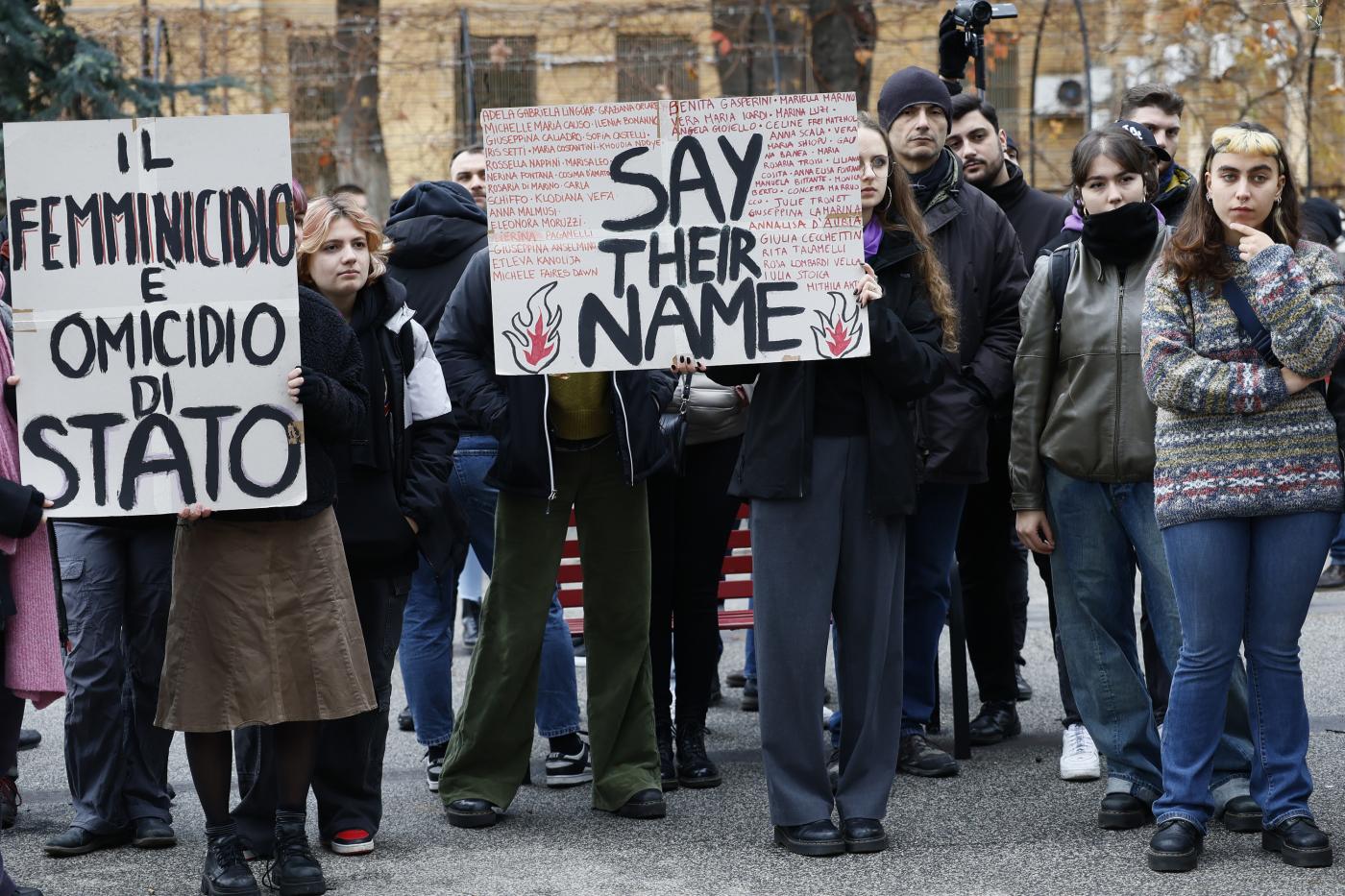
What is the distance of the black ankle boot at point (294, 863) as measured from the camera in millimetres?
4602

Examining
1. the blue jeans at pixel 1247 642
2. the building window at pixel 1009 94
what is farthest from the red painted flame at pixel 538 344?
the building window at pixel 1009 94

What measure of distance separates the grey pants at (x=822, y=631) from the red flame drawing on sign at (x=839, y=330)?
28 cm

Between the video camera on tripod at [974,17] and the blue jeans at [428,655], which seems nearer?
the blue jeans at [428,655]

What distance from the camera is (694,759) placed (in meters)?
5.73

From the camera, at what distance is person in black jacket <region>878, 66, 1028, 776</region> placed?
5590 mm

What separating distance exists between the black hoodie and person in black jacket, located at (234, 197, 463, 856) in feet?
3.40

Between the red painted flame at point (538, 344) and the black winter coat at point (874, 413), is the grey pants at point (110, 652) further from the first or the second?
the black winter coat at point (874, 413)

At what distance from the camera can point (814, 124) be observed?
4805 mm

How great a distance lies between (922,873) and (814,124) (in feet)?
7.01

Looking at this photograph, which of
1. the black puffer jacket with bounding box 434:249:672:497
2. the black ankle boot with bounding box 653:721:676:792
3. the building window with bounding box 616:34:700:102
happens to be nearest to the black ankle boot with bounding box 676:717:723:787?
the black ankle boot with bounding box 653:721:676:792

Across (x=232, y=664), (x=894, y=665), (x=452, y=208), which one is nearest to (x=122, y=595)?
(x=232, y=664)

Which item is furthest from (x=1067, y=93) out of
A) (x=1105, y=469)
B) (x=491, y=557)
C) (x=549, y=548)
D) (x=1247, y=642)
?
(x=1247, y=642)

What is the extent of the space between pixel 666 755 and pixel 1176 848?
72.3 inches

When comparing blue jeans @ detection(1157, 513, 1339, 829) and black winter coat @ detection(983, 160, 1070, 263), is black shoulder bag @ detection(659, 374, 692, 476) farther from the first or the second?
blue jeans @ detection(1157, 513, 1339, 829)
